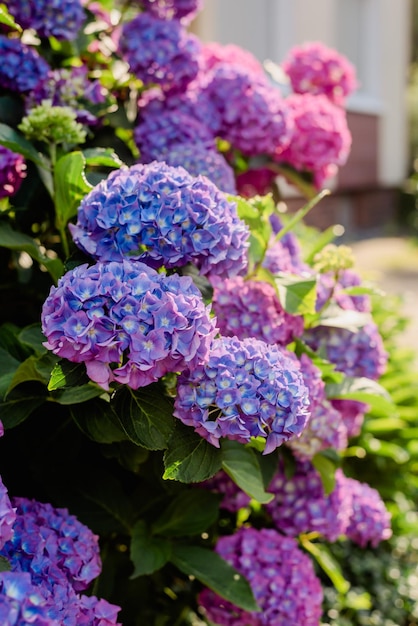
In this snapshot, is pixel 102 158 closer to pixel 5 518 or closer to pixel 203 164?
pixel 203 164

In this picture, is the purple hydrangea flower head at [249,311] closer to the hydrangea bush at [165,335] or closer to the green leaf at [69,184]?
the hydrangea bush at [165,335]

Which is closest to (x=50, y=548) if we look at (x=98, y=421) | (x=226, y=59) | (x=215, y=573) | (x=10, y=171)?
(x=98, y=421)

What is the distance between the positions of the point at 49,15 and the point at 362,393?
96 centimetres

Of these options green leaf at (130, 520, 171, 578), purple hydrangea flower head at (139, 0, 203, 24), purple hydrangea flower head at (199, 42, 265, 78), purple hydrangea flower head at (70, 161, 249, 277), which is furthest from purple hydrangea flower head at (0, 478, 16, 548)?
purple hydrangea flower head at (199, 42, 265, 78)

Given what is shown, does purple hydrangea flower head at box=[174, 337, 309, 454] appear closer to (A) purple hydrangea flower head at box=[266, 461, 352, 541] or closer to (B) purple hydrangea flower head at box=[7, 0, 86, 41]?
(A) purple hydrangea flower head at box=[266, 461, 352, 541]

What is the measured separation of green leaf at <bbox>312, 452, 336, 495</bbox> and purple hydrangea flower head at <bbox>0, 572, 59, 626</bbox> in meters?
0.82

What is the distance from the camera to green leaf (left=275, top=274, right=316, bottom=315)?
1426 mm

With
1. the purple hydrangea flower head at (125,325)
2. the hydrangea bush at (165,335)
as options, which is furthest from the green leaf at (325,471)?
the purple hydrangea flower head at (125,325)

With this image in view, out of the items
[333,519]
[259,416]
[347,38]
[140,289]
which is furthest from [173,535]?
[347,38]

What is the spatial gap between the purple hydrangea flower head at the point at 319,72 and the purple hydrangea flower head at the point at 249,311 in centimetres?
111

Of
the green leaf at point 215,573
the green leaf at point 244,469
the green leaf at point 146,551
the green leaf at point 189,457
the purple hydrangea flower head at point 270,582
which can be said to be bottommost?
the purple hydrangea flower head at point 270,582

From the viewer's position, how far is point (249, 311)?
4.81 ft

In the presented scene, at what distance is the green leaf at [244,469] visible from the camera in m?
1.26

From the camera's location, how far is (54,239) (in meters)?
1.83
